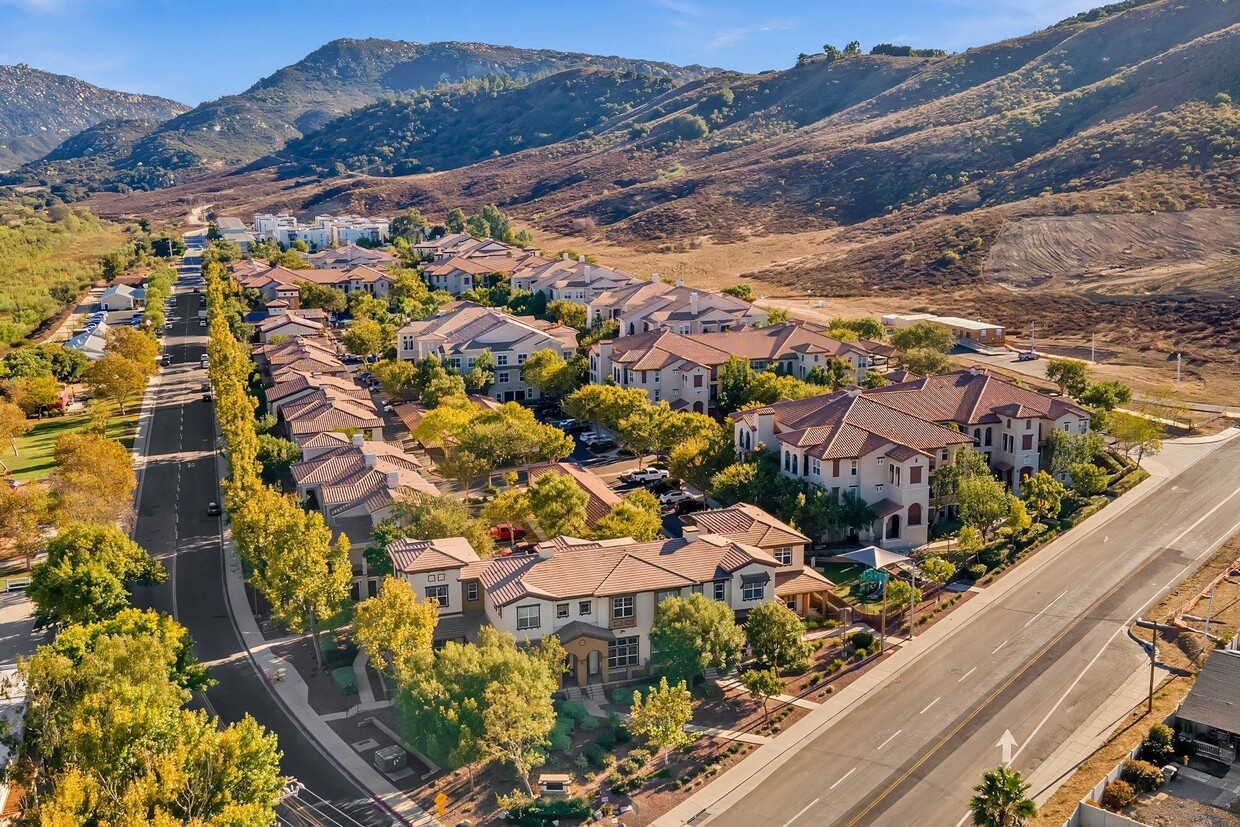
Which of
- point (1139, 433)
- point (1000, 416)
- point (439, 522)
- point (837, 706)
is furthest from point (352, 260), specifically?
point (837, 706)

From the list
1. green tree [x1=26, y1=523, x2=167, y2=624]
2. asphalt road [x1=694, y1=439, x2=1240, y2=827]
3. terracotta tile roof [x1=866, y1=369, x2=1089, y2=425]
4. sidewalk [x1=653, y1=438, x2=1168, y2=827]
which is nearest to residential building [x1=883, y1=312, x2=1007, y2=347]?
terracotta tile roof [x1=866, y1=369, x2=1089, y2=425]

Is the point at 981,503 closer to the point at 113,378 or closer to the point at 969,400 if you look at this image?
the point at 969,400

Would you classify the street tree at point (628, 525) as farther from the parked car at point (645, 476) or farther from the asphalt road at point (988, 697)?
the parked car at point (645, 476)

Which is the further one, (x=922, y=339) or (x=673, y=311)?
(x=673, y=311)

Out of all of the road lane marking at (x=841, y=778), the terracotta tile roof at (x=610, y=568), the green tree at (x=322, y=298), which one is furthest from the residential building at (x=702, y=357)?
the green tree at (x=322, y=298)

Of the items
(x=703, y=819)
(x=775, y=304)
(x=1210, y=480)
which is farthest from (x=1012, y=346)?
(x=703, y=819)
